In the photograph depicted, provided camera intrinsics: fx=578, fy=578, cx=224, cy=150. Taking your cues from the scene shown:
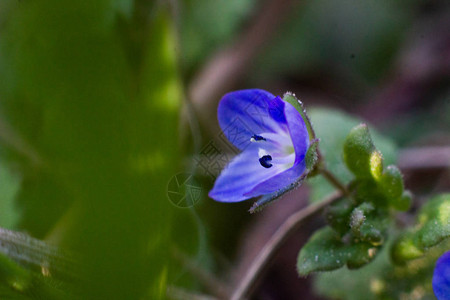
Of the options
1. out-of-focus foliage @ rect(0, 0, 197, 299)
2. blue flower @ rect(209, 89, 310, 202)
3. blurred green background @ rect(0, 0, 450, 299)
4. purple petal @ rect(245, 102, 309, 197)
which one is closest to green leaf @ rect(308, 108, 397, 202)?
blurred green background @ rect(0, 0, 450, 299)

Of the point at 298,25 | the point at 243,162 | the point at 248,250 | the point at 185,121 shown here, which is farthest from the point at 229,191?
the point at 298,25

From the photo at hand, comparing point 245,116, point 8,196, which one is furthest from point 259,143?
point 8,196

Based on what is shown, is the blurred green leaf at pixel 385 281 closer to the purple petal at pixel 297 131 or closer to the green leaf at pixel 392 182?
the green leaf at pixel 392 182

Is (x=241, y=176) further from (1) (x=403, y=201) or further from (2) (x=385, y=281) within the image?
(2) (x=385, y=281)

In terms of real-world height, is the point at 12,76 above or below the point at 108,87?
below

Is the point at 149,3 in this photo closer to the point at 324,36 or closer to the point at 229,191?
the point at 229,191

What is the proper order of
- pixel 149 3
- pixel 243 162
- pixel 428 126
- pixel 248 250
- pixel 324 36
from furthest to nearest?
pixel 324 36 < pixel 428 126 < pixel 248 250 < pixel 243 162 < pixel 149 3

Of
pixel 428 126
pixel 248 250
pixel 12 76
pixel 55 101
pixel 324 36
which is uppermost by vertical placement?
pixel 55 101
